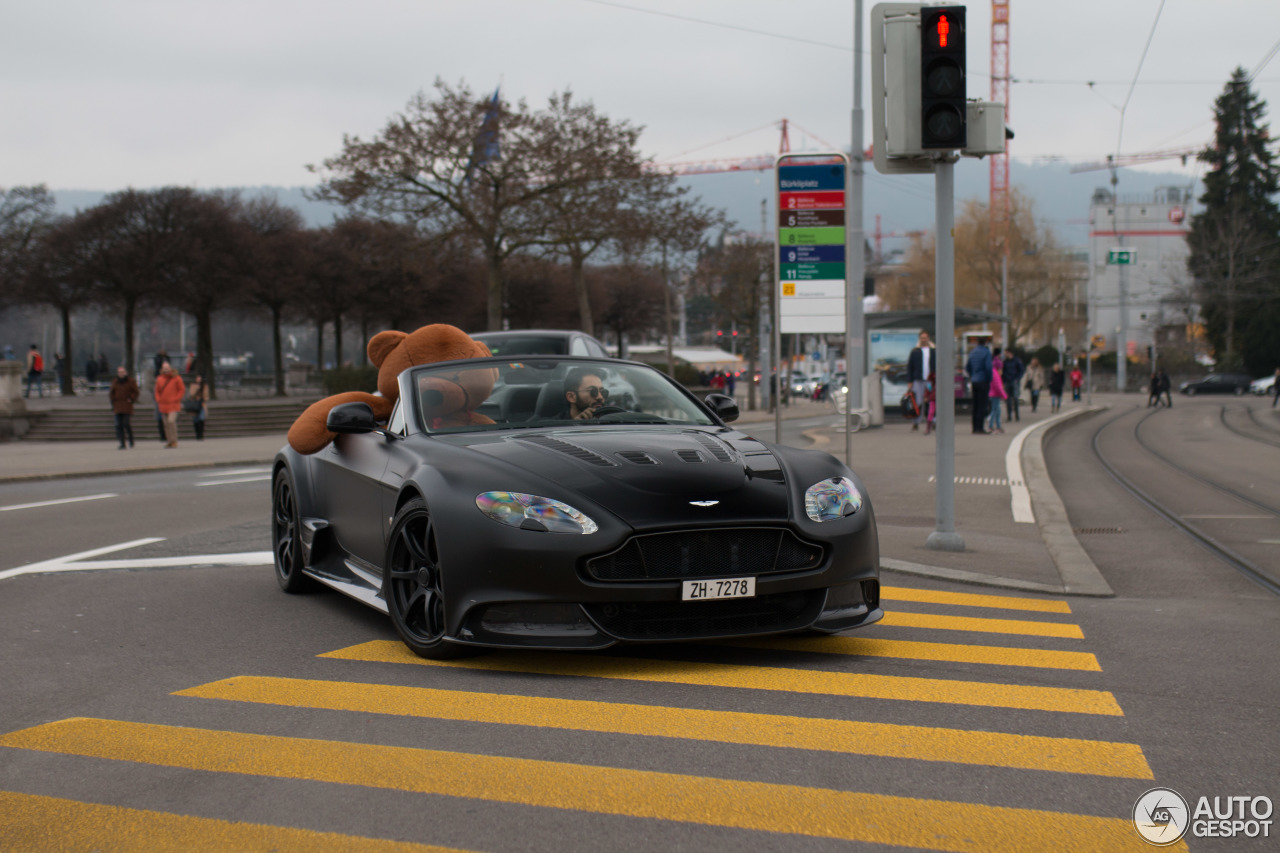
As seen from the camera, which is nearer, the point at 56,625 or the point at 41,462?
the point at 56,625

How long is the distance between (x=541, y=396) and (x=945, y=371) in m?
3.50

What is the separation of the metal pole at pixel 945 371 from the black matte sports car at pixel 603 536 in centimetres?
301

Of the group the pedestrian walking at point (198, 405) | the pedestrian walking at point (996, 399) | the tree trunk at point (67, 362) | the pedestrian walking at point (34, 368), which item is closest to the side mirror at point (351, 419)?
the pedestrian walking at point (996, 399)

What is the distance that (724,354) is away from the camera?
109m

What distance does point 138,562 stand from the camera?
864 cm

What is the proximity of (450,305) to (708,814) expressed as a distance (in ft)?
183

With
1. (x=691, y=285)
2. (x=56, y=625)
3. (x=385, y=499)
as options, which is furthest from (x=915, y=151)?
(x=691, y=285)

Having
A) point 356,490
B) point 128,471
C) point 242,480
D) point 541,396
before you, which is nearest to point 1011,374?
point 242,480

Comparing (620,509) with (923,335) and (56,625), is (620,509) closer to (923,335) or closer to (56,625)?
(56,625)

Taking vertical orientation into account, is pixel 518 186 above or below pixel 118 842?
above

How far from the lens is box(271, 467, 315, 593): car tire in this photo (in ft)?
23.1

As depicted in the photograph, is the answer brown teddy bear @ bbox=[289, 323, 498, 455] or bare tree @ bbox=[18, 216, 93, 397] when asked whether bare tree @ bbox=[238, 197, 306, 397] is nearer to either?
bare tree @ bbox=[18, 216, 93, 397]

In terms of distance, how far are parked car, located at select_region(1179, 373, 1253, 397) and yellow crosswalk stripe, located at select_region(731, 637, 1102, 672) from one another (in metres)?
72.0

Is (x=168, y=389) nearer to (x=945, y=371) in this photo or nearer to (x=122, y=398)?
(x=122, y=398)
